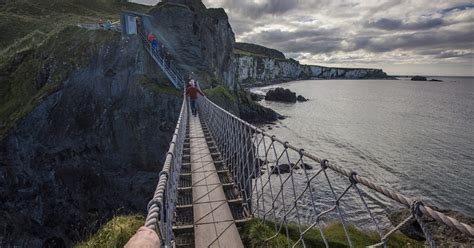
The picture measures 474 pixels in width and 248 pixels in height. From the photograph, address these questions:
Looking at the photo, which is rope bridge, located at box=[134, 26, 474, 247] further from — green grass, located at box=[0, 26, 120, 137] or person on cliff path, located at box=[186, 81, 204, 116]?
green grass, located at box=[0, 26, 120, 137]

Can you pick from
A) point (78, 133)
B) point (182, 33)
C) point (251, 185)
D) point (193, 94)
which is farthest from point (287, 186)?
point (251, 185)

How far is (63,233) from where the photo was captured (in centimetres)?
1827

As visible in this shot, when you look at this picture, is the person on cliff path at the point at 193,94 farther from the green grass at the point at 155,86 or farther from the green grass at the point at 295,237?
the green grass at the point at 295,237

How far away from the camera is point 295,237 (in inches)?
283

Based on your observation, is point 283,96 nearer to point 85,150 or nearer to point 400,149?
point 400,149

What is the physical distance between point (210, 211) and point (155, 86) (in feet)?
56.5

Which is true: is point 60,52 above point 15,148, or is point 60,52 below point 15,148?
above

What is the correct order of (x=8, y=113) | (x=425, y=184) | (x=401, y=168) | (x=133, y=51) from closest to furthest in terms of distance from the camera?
(x=8, y=113), (x=133, y=51), (x=425, y=184), (x=401, y=168)

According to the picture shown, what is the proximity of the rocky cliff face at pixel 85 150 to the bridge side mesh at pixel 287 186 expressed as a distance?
5.52 m

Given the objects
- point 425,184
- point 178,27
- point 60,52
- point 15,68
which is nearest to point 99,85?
point 60,52

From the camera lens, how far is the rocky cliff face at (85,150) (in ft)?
59.9

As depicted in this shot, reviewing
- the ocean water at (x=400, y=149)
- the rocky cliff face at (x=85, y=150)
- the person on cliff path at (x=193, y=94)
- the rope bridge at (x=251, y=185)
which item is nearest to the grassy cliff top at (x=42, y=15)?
the rocky cliff face at (x=85, y=150)

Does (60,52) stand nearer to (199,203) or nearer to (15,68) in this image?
(15,68)

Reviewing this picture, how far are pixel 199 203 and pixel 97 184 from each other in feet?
55.1
